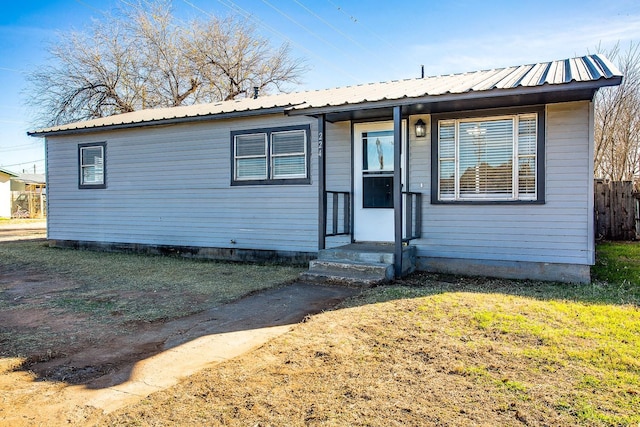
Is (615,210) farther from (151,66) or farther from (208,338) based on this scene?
(151,66)

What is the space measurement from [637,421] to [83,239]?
1156 centimetres

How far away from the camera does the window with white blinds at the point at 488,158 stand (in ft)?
21.9

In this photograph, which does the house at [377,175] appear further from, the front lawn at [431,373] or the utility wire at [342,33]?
the utility wire at [342,33]

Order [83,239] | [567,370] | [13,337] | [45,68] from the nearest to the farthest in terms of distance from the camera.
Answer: [567,370], [13,337], [83,239], [45,68]

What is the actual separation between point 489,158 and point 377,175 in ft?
5.99

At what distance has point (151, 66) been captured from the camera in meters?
22.9

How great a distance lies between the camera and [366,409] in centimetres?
262

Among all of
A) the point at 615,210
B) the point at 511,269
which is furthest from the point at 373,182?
the point at 615,210

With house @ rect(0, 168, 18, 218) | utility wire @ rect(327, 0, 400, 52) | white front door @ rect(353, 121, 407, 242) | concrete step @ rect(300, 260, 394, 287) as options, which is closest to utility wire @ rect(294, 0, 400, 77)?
utility wire @ rect(327, 0, 400, 52)

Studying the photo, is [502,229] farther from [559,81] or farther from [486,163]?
[559,81]

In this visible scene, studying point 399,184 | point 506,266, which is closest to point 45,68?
point 399,184

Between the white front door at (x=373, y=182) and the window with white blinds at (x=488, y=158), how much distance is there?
0.89 meters

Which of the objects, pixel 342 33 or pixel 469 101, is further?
pixel 342 33

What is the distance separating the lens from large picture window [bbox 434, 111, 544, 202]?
665 centimetres
